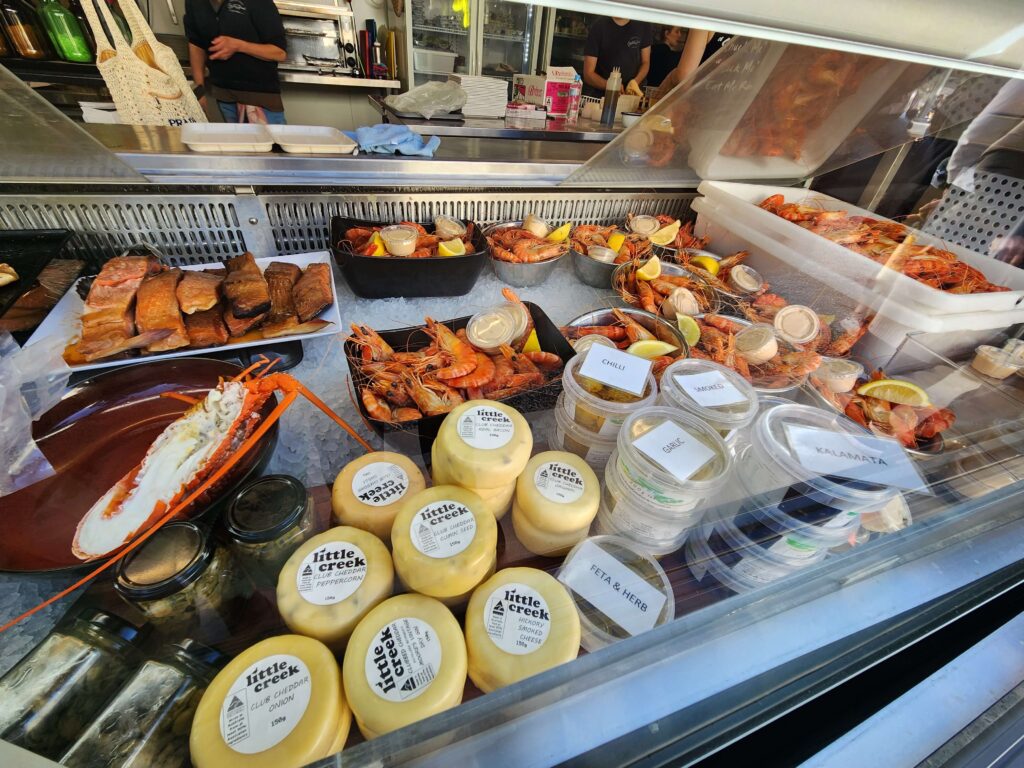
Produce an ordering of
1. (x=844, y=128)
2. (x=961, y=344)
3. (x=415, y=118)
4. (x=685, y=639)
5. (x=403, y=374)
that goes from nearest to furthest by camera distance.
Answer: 1. (x=685, y=639)
2. (x=403, y=374)
3. (x=961, y=344)
4. (x=844, y=128)
5. (x=415, y=118)

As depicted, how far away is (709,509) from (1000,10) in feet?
3.20

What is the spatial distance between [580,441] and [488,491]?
320 mm

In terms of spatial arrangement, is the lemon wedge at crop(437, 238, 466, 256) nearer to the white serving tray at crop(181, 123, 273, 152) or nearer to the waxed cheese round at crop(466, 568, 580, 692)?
the white serving tray at crop(181, 123, 273, 152)

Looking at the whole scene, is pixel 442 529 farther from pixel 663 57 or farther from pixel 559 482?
pixel 663 57

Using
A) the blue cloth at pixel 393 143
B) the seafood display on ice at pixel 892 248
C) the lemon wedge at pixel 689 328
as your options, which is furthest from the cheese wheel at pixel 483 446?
the seafood display on ice at pixel 892 248

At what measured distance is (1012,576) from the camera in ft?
3.10

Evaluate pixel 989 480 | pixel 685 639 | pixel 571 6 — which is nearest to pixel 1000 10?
pixel 571 6

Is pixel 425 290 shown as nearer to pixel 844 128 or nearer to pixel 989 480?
pixel 989 480

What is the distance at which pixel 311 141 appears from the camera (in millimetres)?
1711

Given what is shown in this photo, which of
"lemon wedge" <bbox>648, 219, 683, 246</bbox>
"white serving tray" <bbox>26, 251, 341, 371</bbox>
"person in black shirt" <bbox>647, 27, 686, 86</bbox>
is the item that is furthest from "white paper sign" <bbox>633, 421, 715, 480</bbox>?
Result: "person in black shirt" <bbox>647, 27, 686, 86</bbox>

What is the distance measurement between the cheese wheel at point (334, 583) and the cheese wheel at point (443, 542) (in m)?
0.05

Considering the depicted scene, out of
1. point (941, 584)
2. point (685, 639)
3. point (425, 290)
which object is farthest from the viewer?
point (425, 290)

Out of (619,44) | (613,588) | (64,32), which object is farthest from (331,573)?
(64,32)

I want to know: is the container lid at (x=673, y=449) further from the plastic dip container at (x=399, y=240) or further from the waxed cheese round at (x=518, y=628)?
the plastic dip container at (x=399, y=240)
